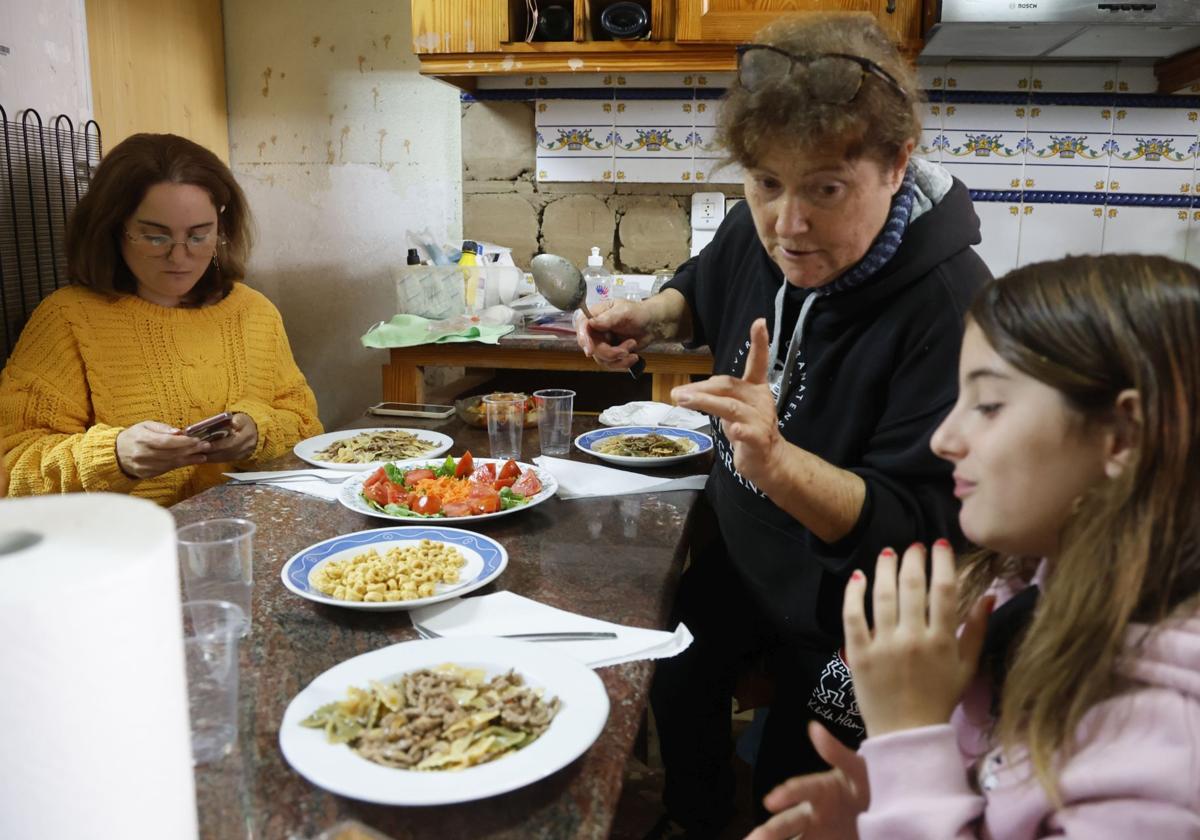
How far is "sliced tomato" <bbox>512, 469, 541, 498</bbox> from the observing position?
5.27 feet

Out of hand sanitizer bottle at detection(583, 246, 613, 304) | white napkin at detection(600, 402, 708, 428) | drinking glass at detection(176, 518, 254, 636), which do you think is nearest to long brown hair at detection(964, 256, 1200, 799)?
drinking glass at detection(176, 518, 254, 636)

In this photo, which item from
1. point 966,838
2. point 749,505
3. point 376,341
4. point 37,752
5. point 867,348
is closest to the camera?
point 37,752

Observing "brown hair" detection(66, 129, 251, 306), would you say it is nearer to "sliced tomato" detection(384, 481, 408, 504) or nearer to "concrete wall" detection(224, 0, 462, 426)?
"sliced tomato" detection(384, 481, 408, 504)

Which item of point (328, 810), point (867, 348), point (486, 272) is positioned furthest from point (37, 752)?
point (486, 272)

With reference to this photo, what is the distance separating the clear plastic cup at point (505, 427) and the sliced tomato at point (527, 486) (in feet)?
0.74

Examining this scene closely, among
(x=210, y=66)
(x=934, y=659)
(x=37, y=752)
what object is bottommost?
(x=934, y=659)

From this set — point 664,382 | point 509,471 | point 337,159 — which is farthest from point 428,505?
point 337,159

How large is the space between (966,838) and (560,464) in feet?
3.80

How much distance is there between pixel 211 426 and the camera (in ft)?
5.73

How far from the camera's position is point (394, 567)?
125cm

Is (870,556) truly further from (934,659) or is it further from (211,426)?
(211,426)

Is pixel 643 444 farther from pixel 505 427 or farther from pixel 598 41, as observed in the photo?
pixel 598 41

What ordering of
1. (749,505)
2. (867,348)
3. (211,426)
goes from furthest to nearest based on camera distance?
(211,426) → (749,505) → (867,348)

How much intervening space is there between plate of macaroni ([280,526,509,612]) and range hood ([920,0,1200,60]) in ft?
7.11
